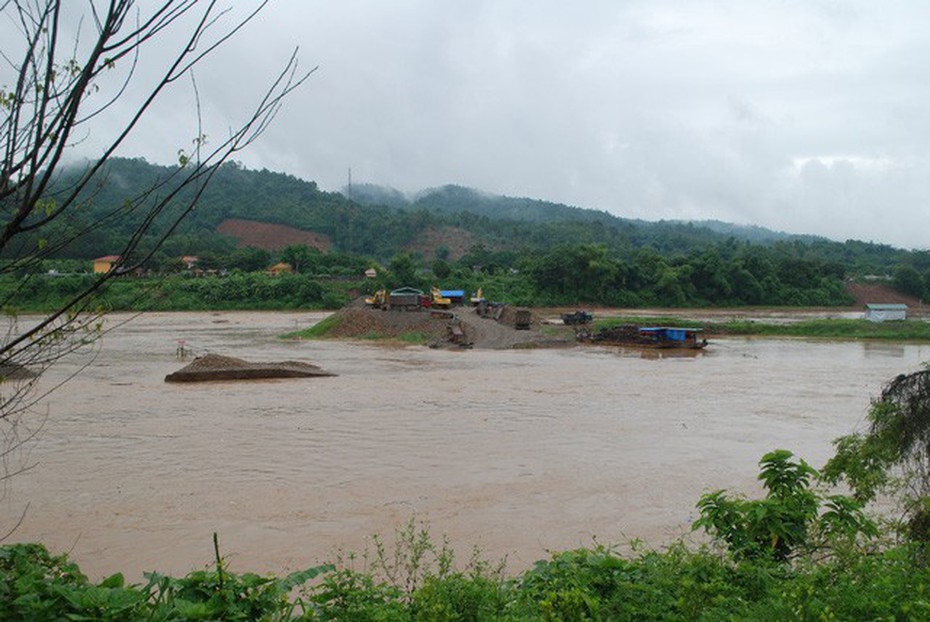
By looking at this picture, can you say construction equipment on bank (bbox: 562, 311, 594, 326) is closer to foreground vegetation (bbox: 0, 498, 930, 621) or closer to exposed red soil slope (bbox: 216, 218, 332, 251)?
foreground vegetation (bbox: 0, 498, 930, 621)

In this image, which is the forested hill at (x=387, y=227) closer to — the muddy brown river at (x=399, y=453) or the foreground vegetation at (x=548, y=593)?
the muddy brown river at (x=399, y=453)

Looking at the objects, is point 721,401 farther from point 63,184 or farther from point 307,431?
point 63,184

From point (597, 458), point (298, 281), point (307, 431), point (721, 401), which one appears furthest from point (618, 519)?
point (298, 281)

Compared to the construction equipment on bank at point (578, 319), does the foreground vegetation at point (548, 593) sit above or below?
below

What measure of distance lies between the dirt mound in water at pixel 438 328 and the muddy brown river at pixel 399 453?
5.65 m

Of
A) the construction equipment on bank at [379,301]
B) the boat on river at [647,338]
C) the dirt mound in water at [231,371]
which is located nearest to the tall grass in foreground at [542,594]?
the dirt mound in water at [231,371]

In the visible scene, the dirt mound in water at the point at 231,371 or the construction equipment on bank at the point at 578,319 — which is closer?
the dirt mound in water at the point at 231,371

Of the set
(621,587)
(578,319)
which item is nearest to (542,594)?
(621,587)

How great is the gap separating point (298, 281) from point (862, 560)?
5382 centimetres

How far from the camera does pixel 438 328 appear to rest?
1357 inches

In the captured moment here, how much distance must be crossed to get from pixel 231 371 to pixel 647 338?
19867 mm

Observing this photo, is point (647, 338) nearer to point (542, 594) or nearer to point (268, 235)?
point (542, 594)

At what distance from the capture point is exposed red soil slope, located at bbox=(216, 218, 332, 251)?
93375mm

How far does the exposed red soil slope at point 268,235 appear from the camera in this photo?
93.4m
